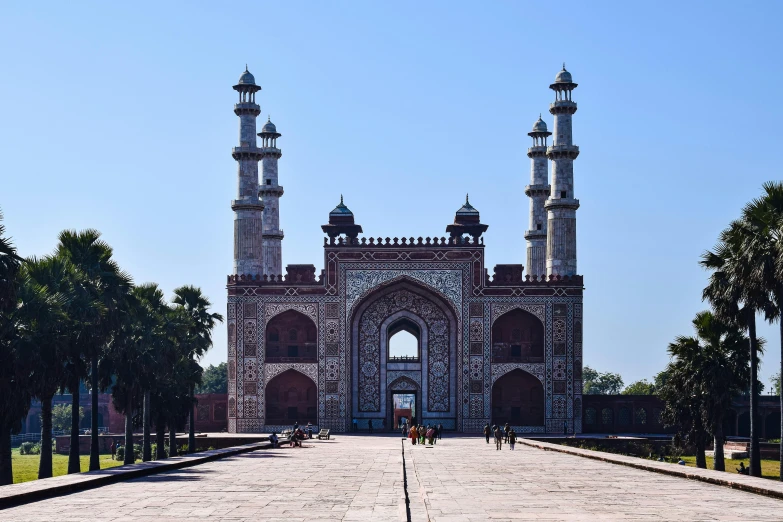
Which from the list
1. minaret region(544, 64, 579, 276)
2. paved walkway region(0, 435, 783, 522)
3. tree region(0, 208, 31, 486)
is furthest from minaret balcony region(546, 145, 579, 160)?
tree region(0, 208, 31, 486)

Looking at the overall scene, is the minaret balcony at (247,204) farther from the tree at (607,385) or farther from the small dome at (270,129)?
the tree at (607,385)

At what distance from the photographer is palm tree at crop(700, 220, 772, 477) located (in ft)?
100

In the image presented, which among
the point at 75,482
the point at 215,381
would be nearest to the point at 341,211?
the point at 75,482

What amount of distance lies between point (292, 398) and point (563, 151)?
59.0 ft

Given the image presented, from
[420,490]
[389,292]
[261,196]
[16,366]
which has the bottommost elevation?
[420,490]

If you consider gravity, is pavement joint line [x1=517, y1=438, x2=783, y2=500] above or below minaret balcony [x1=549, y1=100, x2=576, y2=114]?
below

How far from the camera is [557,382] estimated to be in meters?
57.3

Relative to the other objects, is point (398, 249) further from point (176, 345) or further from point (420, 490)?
point (420, 490)

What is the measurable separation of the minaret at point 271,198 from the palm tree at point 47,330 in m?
30.5

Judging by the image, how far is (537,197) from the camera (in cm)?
6325

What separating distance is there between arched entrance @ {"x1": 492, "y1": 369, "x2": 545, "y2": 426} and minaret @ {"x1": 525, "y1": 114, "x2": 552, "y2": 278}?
7.22 m

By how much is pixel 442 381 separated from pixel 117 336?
75.6 feet

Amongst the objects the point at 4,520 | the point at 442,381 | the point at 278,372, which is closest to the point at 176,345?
the point at 278,372

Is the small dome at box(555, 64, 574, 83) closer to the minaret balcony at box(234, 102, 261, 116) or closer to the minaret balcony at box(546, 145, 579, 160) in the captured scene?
the minaret balcony at box(546, 145, 579, 160)
